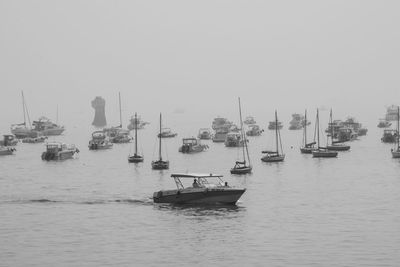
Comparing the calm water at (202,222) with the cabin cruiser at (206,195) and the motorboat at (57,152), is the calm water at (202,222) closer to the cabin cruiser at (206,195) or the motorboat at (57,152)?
the cabin cruiser at (206,195)

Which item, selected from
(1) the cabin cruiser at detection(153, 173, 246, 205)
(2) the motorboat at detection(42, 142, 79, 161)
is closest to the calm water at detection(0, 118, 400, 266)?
(1) the cabin cruiser at detection(153, 173, 246, 205)

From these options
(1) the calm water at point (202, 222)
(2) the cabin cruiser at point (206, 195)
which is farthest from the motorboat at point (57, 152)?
(2) the cabin cruiser at point (206, 195)

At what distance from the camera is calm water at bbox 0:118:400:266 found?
69125 millimetres

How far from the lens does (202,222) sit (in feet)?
276

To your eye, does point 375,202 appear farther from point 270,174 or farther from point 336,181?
point 270,174

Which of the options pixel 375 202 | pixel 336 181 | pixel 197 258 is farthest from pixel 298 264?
pixel 336 181

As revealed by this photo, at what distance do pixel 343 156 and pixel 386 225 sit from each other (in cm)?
9510

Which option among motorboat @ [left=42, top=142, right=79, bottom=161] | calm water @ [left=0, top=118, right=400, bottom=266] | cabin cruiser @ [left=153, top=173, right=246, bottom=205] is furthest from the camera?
motorboat @ [left=42, top=142, right=79, bottom=161]

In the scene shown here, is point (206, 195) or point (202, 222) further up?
point (206, 195)

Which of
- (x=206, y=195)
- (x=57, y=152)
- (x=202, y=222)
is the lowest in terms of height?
(x=202, y=222)

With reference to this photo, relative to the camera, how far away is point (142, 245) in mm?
73812

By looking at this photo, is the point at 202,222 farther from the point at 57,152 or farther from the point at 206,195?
the point at 57,152

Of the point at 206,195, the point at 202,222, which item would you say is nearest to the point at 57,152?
the point at 206,195

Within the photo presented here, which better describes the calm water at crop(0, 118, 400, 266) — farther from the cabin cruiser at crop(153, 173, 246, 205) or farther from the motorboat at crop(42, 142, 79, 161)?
the motorboat at crop(42, 142, 79, 161)
